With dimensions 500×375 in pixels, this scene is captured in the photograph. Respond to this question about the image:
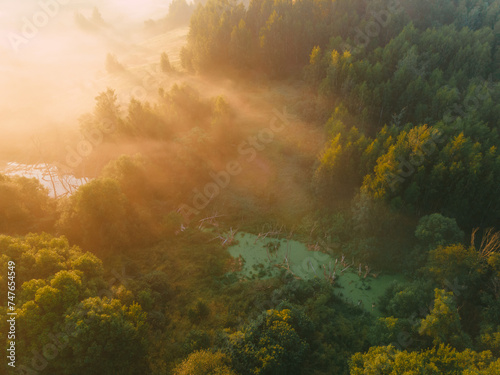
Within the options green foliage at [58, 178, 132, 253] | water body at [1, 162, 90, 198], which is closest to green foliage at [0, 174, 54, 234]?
green foliage at [58, 178, 132, 253]

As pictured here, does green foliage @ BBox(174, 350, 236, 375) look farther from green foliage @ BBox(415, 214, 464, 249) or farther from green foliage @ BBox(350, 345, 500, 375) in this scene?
green foliage @ BBox(415, 214, 464, 249)

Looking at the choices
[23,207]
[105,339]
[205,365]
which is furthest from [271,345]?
[23,207]

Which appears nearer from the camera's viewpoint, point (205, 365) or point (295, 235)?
point (205, 365)

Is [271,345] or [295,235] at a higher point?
[271,345]

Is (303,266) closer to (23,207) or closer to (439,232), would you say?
(439,232)

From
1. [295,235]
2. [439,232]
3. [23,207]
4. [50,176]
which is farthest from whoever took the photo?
[50,176]

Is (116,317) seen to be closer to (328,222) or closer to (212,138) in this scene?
(328,222)

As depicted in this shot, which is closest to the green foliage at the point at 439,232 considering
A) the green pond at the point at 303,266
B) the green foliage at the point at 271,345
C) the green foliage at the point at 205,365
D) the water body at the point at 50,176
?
the green pond at the point at 303,266
